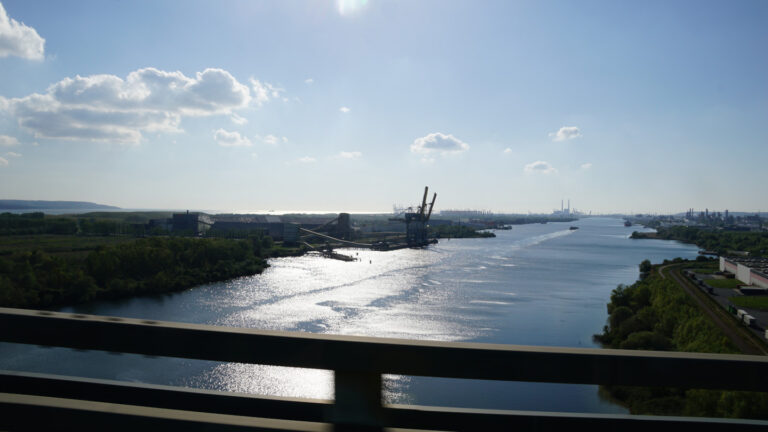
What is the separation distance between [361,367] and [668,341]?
6.55m

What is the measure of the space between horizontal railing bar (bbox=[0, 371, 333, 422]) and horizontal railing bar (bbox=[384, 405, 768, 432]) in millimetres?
100

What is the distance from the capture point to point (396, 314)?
826cm

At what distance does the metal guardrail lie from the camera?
0.46 m

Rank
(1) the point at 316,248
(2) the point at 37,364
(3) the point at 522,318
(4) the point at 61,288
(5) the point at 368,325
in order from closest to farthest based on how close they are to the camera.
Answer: (2) the point at 37,364 → (5) the point at 368,325 → (3) the point at 522,318 → (4) the point at 61,288 → (1) the point at 316,248

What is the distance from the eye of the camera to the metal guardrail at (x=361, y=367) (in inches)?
18.3

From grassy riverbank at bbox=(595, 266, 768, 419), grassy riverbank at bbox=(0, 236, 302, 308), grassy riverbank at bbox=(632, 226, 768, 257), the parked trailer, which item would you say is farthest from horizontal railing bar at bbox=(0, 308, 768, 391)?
grassy riverbank at bbox=(632, 226, 768, 257)

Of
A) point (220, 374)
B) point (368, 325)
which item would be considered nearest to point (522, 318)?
point (368, 325)

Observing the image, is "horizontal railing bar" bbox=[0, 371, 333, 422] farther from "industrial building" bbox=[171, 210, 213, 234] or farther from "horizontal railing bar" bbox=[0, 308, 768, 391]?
"industrial building" bbox=[171, 210, 213, 234]

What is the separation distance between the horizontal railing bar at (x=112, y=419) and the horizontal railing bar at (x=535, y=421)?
105 millimetres

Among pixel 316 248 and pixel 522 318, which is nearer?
pixel 522 318

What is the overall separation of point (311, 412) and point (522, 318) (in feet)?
26.3

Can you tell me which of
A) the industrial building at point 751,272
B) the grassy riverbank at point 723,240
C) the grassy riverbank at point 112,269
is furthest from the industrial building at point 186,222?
the grassy riverbank at point 723,240

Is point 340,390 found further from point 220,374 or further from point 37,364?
point 37,364

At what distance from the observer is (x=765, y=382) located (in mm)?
482
